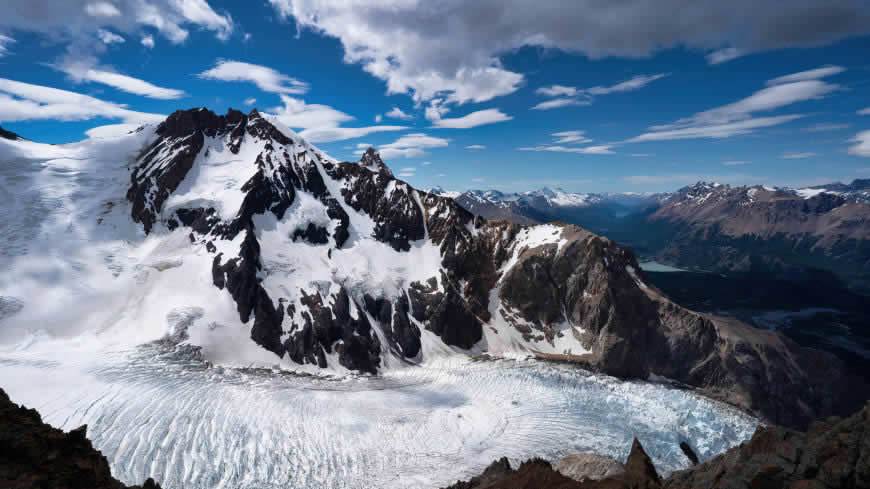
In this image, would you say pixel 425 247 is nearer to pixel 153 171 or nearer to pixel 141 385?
pixel 141 385

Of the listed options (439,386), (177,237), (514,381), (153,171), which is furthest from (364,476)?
(153,171)

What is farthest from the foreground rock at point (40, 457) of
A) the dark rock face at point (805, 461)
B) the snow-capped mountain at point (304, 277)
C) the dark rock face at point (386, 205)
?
the dark rock face at point (386, 205)

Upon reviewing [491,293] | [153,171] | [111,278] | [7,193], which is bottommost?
[491,293]

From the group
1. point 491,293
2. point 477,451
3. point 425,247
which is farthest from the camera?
point 425,247

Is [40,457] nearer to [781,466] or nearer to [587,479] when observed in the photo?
[587,479]

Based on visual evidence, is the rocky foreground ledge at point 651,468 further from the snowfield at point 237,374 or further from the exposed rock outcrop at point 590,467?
the snowfield at point 237,374

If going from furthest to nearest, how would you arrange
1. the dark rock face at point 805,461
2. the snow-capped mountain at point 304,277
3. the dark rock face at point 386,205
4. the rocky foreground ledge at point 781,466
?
the dark rock face at point 386,205
the snow-capped mountain at point 304,277
the rocky foreground ledge at point 781,466
the dark rock face at point 805,461

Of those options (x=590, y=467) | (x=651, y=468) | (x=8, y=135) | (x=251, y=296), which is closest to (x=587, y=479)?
(x=651, y=468)
